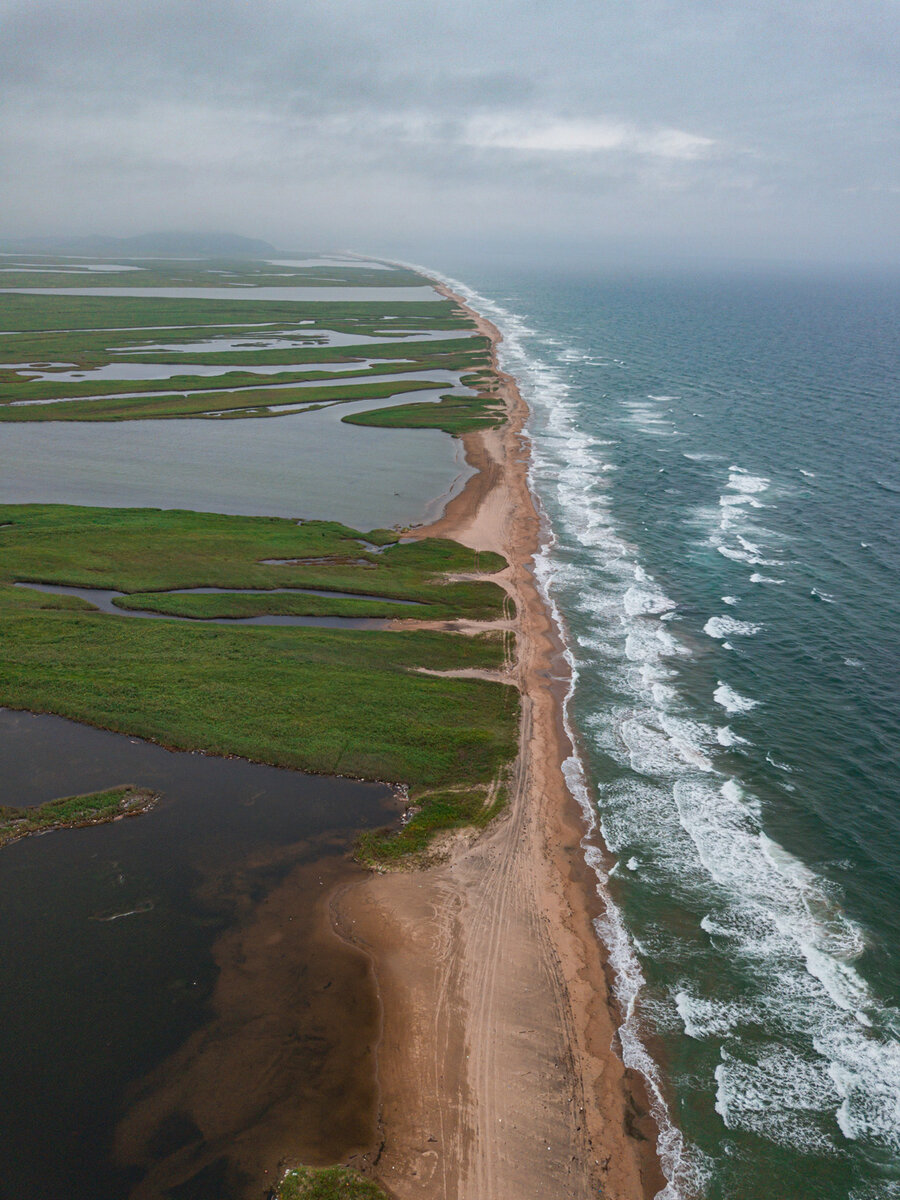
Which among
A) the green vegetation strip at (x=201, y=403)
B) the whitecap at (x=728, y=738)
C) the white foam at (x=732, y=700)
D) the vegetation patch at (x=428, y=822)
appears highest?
the green vegetation strip at (x=201, y=403)

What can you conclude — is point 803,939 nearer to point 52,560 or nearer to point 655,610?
point 655,610

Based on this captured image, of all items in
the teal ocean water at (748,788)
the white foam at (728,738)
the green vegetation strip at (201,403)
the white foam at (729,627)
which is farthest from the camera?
the green vegetation strip at (201,403)

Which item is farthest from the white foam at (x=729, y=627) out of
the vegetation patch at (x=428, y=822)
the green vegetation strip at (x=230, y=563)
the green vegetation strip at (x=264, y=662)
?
the vegetation patch at (x=428, y=822)

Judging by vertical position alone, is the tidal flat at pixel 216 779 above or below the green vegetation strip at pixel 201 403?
below

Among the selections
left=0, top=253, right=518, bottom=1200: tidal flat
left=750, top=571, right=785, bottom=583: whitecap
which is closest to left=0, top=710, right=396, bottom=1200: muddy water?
left=0, top=253, right=518, bottom=1200: tidal flat

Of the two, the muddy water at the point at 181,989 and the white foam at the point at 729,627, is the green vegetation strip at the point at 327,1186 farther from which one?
the white foam at the point at 729,627

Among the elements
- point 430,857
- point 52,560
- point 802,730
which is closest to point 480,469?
point 52,560

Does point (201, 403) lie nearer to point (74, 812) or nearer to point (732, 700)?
point (74, 812)
